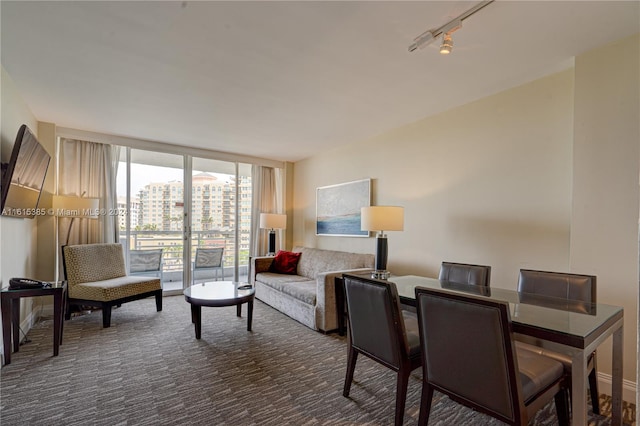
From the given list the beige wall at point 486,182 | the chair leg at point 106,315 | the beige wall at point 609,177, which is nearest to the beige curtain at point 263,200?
the beige wall at point 486,182

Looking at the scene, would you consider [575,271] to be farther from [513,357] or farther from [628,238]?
[513,357]

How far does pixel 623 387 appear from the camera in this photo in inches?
86.2

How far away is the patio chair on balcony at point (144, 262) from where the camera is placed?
4793 mm

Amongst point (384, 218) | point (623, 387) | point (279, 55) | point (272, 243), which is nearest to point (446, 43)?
point (279, 55)

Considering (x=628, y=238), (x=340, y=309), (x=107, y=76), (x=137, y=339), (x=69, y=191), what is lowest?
(x=137, y=339)

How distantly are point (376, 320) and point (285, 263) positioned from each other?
3.10 meters

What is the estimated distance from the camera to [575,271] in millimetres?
2307

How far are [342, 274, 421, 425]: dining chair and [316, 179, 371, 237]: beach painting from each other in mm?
2364

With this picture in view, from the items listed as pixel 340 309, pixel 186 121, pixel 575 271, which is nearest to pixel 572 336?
pixel 575 271

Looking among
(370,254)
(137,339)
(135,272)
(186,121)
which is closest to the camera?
(137,339)

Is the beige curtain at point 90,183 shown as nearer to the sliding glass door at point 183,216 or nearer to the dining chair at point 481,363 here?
the sliding glass door at point 183,216

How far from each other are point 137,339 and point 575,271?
3.94 meters

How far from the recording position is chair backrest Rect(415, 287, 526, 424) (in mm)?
1328

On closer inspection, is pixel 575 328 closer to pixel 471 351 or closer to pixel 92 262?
pixel 471 351
